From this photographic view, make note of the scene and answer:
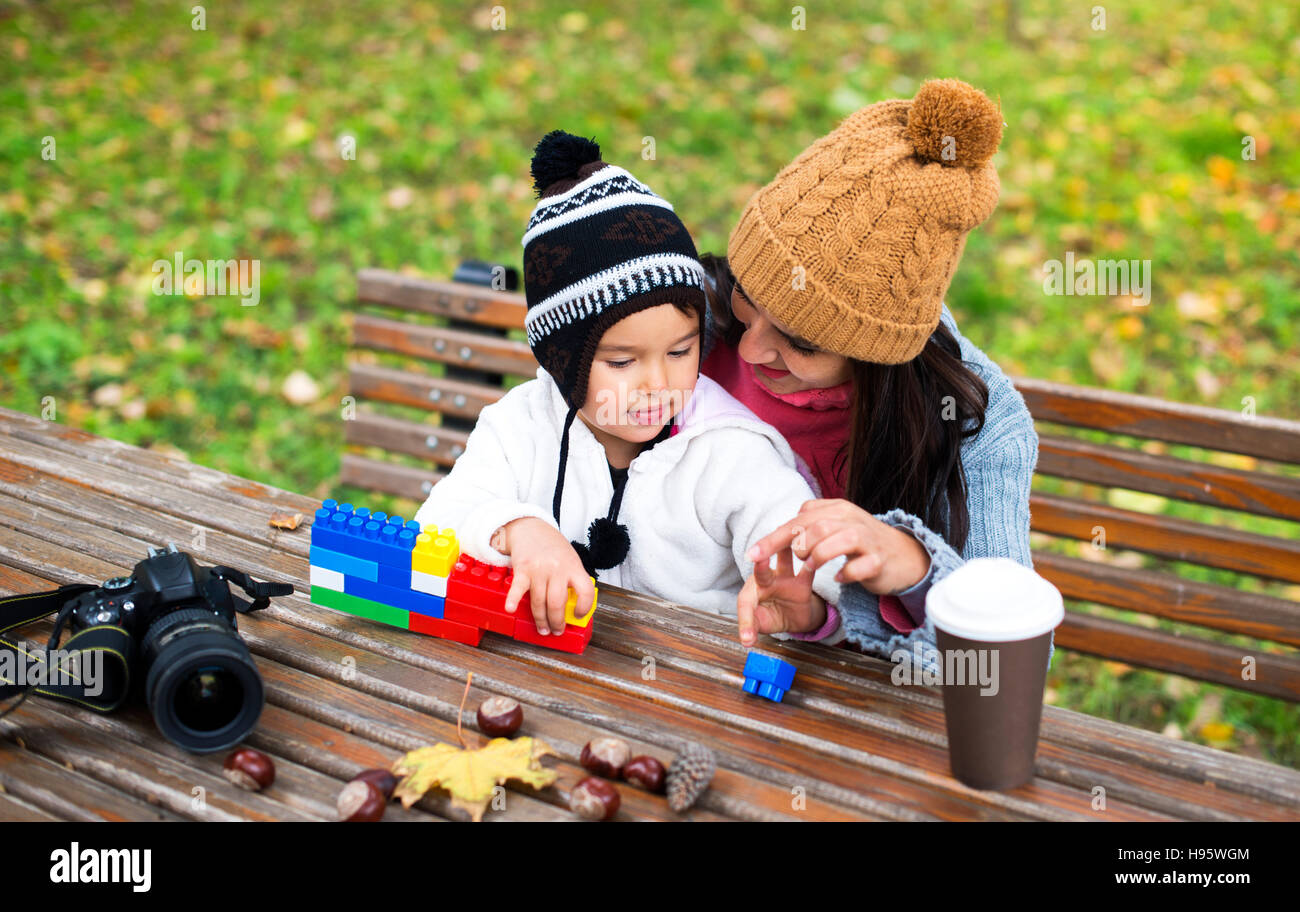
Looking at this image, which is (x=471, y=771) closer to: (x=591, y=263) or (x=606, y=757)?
(x=606, y=757)

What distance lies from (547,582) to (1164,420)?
1381 mm

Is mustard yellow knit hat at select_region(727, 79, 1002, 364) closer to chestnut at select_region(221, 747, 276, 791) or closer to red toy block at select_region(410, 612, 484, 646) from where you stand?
red toy block at select_region(410, 612, 484, 646)

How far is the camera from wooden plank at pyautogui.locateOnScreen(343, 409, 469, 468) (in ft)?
9.43

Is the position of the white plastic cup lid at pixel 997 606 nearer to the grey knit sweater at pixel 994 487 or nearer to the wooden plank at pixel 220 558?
the grey knit sweater at pixel 994 487

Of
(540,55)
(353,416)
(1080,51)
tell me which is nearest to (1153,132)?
(1080,51)

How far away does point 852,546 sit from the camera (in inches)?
57.7

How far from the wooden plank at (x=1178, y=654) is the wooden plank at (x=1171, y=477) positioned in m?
0.29

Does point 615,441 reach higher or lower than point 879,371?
lower

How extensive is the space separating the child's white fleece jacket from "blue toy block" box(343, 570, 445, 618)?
0.66ft

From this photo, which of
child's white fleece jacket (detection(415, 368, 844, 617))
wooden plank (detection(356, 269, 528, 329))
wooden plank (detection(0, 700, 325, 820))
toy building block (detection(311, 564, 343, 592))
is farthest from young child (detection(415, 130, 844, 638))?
wooden plank (detection(356, 269, 528, 329))

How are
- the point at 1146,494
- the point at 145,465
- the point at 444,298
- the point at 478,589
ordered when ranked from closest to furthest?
the point at 478,589
the point at 145,465
the point at 1146,494
the point at 444,298

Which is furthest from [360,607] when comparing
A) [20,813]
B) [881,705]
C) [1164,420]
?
[1164,420]

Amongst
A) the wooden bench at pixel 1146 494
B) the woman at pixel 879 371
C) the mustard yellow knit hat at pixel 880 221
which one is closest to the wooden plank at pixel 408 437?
the wooden bench at pixel 1146 494
